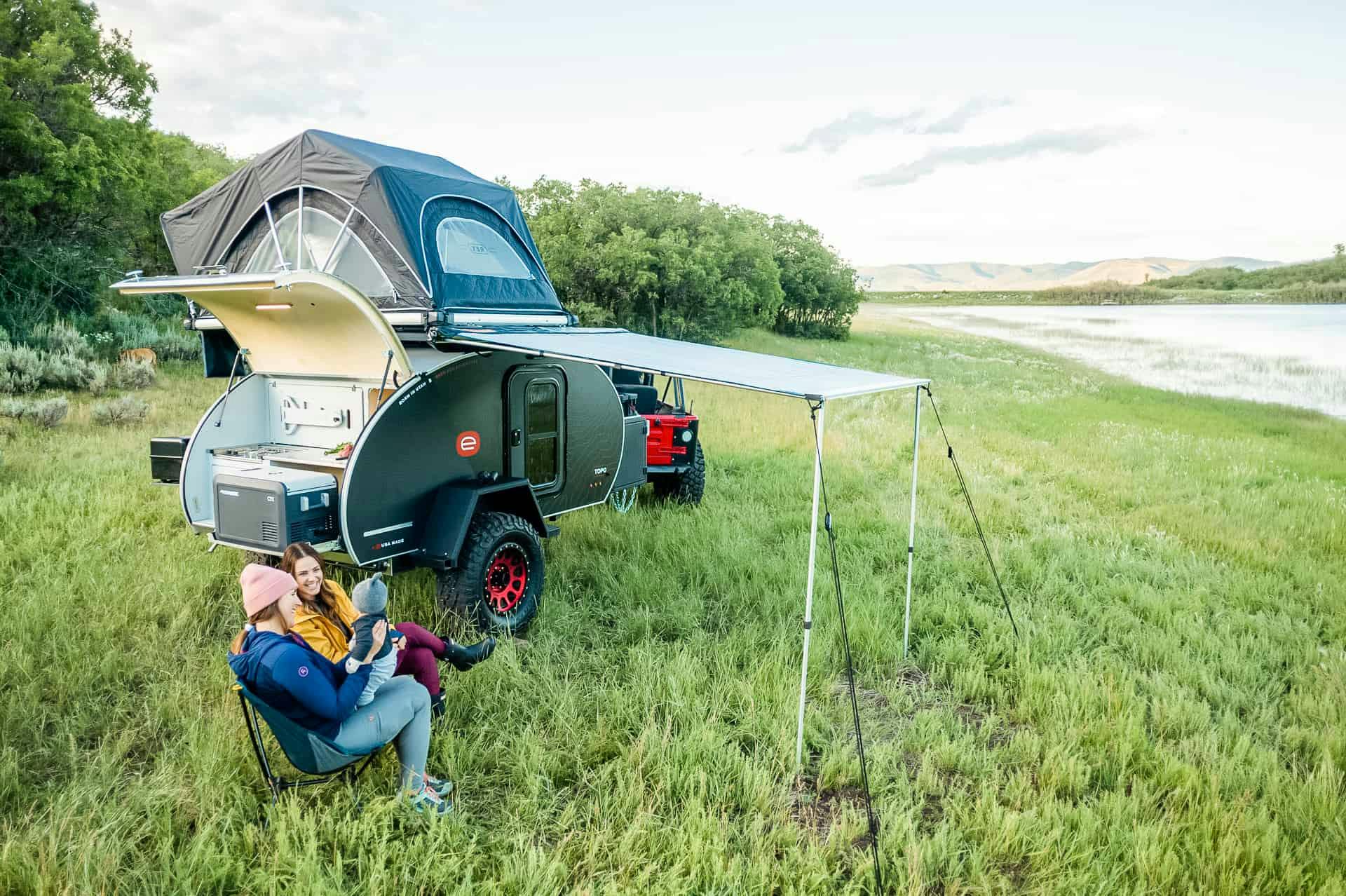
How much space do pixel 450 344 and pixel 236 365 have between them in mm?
2126

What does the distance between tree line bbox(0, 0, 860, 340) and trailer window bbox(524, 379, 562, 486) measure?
15873mm

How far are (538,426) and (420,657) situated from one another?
2821 mm

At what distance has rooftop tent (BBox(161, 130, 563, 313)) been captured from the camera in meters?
5.75

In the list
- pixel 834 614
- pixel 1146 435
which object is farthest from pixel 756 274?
pixel 834 614

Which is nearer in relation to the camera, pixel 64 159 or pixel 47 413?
pixel 47 413

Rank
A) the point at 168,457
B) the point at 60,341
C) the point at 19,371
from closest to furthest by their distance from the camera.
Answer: the point at 168,457
the point at 19,371
the point at 60,341

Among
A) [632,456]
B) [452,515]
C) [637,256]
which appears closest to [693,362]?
[452,515]

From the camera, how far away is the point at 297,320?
562 cm

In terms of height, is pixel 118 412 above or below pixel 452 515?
above

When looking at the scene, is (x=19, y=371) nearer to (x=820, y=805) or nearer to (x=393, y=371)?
(x=393, y=371)

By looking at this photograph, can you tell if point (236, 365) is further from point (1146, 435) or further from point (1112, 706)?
A: point (1146, 435)

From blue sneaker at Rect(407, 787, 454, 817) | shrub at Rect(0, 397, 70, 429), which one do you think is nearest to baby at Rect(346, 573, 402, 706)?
blue sneaker at Rect(407, 787, 454, 817)

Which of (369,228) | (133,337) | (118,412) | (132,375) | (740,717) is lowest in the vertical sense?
(740,717)

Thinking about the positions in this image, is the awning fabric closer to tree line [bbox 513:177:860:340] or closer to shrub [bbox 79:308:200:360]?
shrub [bbox 79:308:200:360]
